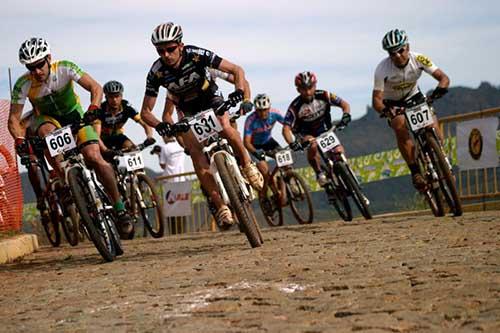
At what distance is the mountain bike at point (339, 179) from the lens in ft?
44.0

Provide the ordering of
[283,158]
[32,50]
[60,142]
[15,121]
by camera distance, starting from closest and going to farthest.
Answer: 1. [60,142]
2. [32,50]
3. [15,121]
4. [283,158]

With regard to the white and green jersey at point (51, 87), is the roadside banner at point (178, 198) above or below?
below

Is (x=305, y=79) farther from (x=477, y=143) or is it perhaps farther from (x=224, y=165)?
(x=224, y=165)

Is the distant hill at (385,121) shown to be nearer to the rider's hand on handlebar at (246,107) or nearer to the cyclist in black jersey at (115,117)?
the cyclist in black jersey at (115,117)

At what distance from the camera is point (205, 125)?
9.43 m

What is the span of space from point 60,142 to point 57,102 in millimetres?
1033

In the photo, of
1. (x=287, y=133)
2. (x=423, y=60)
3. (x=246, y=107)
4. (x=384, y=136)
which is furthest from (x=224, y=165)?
(x=384, y=136)

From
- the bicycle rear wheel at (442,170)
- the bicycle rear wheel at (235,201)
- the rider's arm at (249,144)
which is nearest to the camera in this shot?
the bicycle rear wheel at (235,201)

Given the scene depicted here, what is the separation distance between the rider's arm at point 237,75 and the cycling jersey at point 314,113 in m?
5.15

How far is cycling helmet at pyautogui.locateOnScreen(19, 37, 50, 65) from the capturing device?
384 inches

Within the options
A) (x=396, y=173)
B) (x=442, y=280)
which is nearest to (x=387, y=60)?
(x=442, y=280)

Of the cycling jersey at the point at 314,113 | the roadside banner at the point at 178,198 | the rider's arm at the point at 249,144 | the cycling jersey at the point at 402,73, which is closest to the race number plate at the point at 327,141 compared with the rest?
the cycling jersey at the point at 314,113

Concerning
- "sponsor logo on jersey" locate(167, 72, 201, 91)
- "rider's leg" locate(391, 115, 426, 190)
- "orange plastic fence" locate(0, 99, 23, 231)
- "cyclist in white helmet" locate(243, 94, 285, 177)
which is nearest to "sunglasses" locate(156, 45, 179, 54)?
"sponsor logo on jersey" locate(167, 72, 201, 91)

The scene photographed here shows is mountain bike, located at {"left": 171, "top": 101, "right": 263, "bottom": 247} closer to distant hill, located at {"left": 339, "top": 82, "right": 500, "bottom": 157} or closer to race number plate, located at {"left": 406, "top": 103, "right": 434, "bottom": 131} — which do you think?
race number plate, located at {"left": 406, "top": 103, "right": 434, "bottom": 131}
